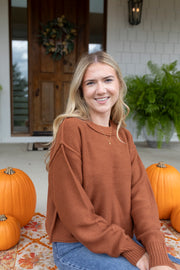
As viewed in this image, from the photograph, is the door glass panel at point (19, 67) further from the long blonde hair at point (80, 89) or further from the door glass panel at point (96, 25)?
the long blonde hair at point (80, 89)

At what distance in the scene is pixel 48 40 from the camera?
197 inches

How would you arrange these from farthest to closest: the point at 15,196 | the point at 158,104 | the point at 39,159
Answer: the point at 158,104, the point at 39,159, the point at 15,196

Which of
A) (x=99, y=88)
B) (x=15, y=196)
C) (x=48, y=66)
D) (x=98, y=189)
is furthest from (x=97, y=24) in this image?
(x=98, y=189)

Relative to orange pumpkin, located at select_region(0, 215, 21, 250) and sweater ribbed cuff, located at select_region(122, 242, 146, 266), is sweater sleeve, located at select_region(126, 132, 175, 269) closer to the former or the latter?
sweater ribbed cuff, located at select_region(122, 242, 146, 266)

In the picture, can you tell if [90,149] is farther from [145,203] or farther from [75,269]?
[75,269]

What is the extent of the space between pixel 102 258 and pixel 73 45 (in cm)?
459

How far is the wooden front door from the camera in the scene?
496 centimetres

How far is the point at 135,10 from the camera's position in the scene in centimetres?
470

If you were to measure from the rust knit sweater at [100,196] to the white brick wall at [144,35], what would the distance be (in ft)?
13.1

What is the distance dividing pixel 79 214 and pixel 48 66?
4400mm

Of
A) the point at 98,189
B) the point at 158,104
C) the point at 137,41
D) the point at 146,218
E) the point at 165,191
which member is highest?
the point at 137,41

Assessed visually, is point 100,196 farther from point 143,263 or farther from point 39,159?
point 39,159

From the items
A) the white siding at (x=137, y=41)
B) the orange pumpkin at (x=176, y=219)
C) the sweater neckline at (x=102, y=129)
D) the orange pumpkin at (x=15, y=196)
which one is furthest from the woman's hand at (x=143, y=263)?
the white siding at (x=137, y=41)

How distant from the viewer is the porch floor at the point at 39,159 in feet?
8.82
